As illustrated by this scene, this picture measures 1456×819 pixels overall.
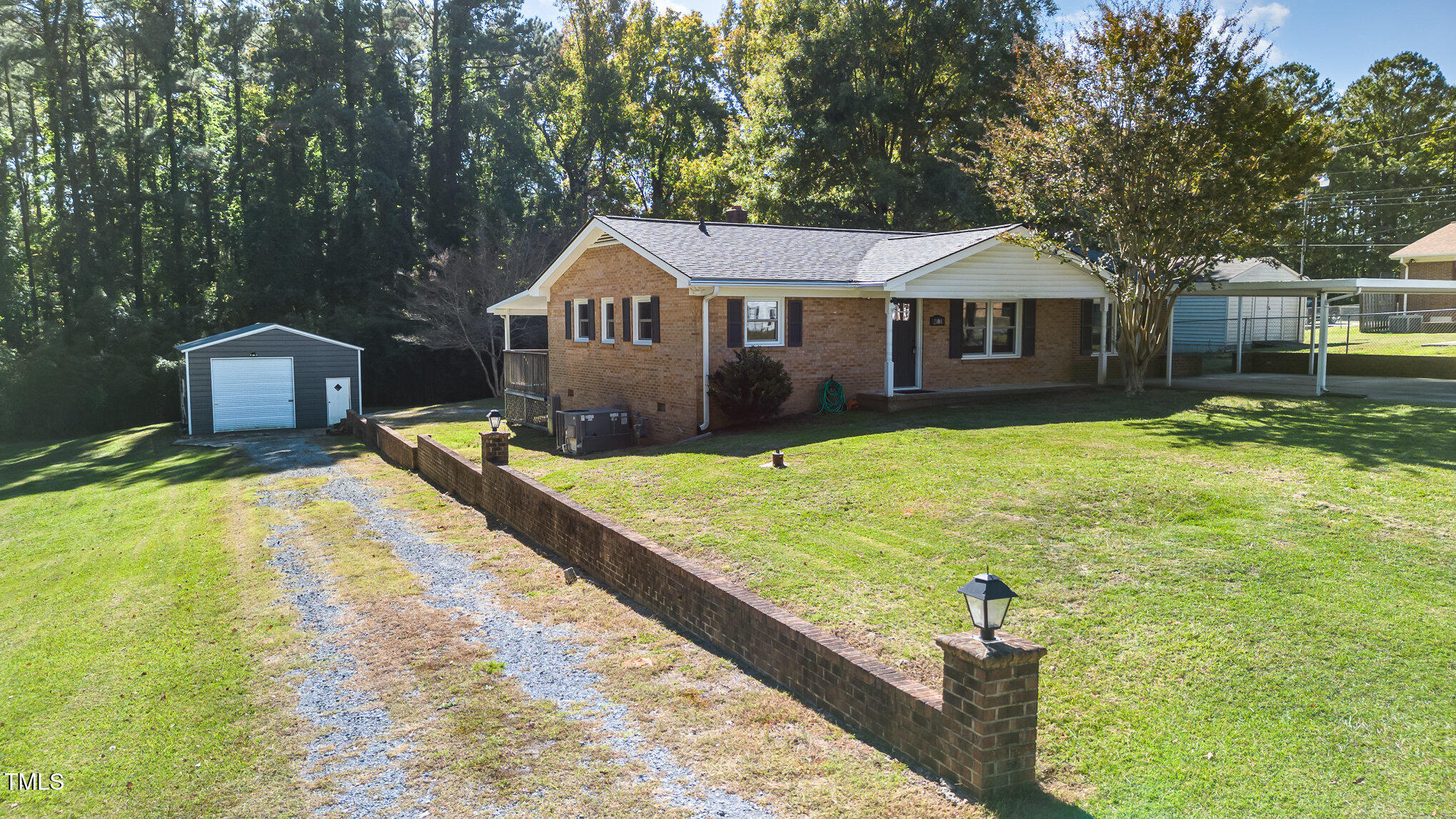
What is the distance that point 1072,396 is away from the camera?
19766 mm

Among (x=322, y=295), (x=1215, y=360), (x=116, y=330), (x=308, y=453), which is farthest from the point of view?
(x=322, y=295)

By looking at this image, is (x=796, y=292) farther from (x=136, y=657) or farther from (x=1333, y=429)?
(x=136, y=657)

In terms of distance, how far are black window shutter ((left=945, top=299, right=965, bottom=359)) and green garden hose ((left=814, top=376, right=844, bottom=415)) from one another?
11.0ft

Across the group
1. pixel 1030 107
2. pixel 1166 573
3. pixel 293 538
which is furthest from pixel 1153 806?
pixel 1030 107

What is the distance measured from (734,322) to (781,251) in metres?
3.33

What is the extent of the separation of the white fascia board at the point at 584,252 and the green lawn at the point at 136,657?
8388 millimetres

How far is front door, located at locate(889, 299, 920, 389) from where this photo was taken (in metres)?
20.1

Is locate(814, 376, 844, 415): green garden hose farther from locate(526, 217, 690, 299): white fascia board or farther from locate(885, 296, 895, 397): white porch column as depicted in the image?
locate(526, 217, 690, 299): white fascia board

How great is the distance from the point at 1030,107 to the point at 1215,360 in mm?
11174

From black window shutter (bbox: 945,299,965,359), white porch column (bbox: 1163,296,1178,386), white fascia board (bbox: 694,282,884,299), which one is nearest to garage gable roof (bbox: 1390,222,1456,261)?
white porch column (bbox: 1163,296,1178,386)

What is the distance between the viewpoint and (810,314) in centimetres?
1870

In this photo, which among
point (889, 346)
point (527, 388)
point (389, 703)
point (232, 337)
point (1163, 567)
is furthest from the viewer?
point (232, 337)

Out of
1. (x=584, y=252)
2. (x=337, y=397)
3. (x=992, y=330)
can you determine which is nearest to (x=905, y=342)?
(x=992, y=330)

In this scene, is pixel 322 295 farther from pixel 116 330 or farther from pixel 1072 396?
pixel 1072 396
